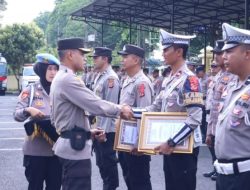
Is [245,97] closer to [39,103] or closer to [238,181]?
[238,181]

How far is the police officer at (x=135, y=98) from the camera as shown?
19.9ft

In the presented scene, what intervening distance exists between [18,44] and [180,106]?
129ft

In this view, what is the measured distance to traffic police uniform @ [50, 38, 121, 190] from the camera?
456cm

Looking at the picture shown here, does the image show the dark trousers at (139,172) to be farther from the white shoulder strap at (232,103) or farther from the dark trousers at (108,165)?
the white shoulder strap at (232,103)

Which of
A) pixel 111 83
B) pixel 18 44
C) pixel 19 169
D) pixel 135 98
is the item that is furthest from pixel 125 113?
pixel 18 44

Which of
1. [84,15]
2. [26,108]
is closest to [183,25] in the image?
[84,15]

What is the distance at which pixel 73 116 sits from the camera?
4.60 meters

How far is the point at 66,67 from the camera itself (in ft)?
15.6

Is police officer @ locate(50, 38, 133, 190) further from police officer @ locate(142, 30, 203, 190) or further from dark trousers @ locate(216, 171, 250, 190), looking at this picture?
dark trousers @ locate(216, 171, 250, 190)

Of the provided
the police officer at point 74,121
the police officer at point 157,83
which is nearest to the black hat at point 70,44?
the police officer at point 74,121

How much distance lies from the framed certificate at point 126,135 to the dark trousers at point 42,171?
72 cm

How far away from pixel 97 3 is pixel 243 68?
17754 millimetres

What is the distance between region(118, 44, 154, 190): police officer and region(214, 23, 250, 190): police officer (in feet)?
7.10

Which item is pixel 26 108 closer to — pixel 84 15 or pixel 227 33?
pixel 227 33
